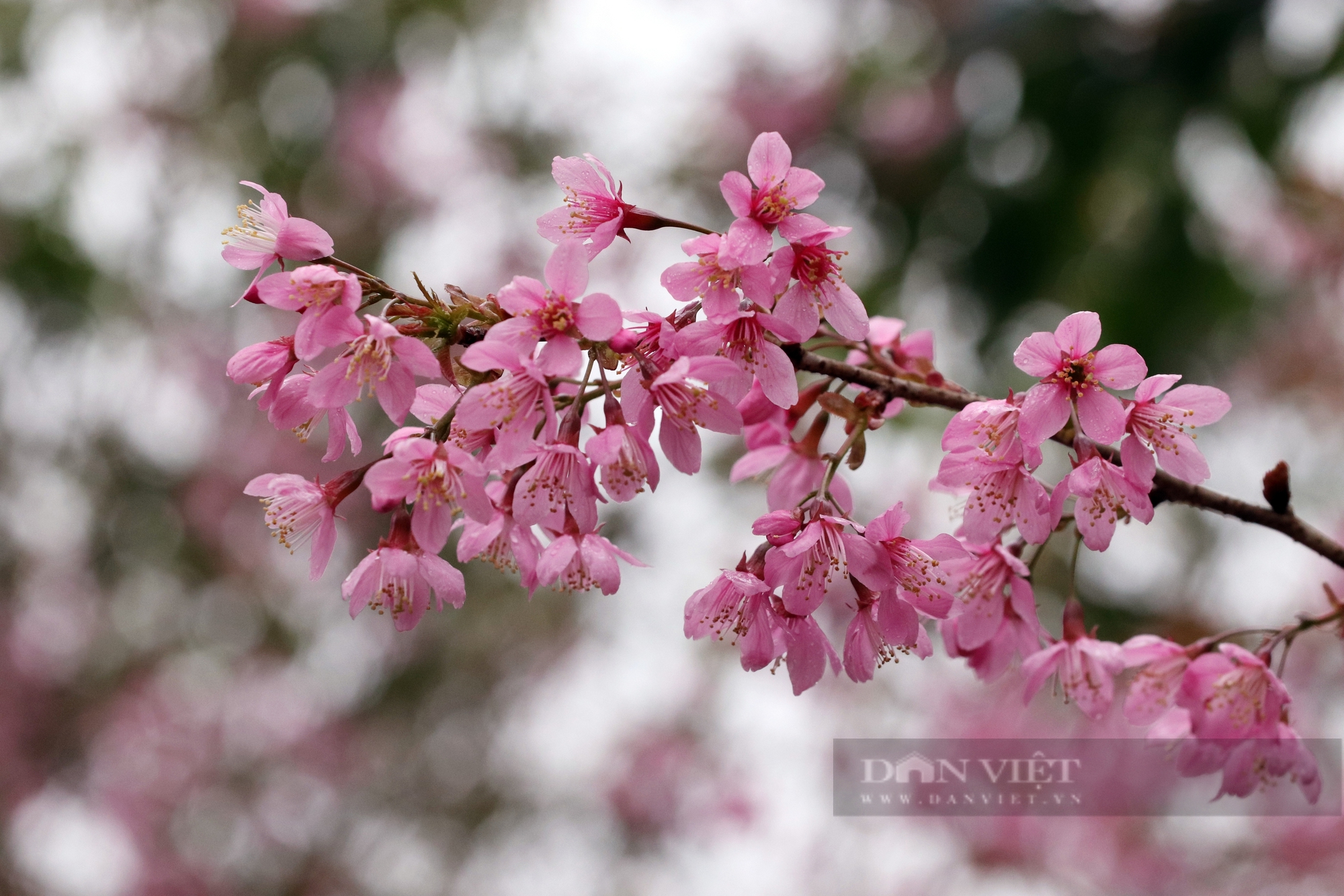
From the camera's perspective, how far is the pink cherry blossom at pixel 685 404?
85cm

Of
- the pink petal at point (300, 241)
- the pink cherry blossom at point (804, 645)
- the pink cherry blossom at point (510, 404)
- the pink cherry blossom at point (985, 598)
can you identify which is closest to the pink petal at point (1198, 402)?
the pink cherry blossom at point (985, 598)

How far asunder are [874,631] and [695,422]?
307 mm

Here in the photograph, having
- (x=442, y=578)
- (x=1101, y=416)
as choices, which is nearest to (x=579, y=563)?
(x=442, y=578)

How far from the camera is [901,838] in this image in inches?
165

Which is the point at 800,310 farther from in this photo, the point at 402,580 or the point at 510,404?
the point at 402,580

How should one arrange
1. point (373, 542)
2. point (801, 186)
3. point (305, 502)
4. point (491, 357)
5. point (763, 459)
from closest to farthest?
point (491, 357)
point (801, 186)
point (305, 502)
point (763, 459)
point (373, 542)

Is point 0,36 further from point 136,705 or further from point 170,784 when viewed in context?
point 170,784

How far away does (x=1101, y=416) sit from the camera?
0.93 meters

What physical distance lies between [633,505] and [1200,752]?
3303mm

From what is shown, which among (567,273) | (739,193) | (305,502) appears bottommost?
(305,502)

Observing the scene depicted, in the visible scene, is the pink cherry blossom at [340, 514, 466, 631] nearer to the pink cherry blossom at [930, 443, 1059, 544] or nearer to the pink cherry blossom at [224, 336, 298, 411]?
the pink cherry blossom at [224, 336, 298, 411]

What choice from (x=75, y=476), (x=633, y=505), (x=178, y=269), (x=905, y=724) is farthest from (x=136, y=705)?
(x=905, y=724)

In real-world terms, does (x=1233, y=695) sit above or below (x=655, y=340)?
below

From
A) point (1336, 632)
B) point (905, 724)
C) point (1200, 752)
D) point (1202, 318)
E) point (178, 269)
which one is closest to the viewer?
point (1336, 632)
